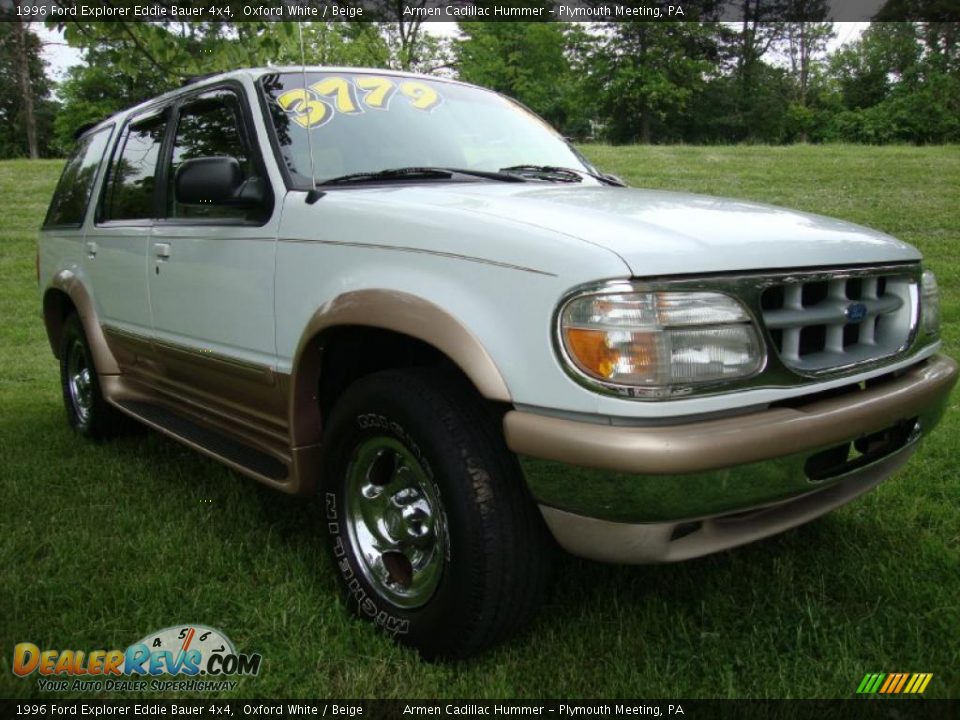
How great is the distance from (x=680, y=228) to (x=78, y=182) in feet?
12.8

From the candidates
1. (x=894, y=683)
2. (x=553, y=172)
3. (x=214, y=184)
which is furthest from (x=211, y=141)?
(x=894, y=683)

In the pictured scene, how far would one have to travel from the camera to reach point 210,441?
3.15 m

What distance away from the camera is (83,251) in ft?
13.8

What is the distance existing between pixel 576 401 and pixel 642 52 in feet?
159

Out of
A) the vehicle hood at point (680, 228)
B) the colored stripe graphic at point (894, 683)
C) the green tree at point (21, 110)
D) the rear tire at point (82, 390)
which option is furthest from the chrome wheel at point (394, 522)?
the green tree at point (21, 110)

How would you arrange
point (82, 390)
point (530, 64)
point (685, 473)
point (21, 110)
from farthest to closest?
point (21, 110) → point (530, 64) → point (82, 390) → point (685, 473)

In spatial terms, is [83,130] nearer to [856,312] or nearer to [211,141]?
[211,141]

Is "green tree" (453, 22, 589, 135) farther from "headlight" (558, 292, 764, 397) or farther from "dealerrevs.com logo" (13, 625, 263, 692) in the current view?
"headlight" (558, 292, 764, 397)

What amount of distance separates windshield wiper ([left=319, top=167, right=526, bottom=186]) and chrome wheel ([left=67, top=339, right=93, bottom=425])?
266cm

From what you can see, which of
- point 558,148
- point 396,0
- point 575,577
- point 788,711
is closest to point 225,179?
point 558,148

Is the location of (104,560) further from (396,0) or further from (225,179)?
(396,0)

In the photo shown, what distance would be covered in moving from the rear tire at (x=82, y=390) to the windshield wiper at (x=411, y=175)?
2266 millimetres

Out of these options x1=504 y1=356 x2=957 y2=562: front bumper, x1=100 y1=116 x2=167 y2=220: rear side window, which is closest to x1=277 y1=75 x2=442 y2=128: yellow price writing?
x1=100 y1=116 x2=167 y2=220: rear side window

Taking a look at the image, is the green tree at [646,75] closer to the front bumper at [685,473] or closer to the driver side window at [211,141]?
the driver side window at [211,141]
